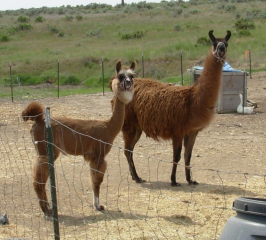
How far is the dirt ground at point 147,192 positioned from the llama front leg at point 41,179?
15 centimetres

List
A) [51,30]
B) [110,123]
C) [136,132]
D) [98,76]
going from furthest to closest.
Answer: [51,30] → [98,76] → [136,132] → [110,123]

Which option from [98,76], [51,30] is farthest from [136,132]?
[51,30]

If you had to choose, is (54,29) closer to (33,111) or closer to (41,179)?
(33,111)

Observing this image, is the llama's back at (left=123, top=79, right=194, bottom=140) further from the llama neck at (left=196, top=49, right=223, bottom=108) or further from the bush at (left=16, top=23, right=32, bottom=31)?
the bush at (left=16, top=23, right=32, bottom=31)

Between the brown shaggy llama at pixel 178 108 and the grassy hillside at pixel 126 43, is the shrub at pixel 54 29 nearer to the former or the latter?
the grassy hillside at pixel 126 43

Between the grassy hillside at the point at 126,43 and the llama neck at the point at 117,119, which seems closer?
the llama neck at the point at 117,119

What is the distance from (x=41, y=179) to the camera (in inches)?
247

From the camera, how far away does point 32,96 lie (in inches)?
801

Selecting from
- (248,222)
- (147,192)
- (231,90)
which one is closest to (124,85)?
(147,192)

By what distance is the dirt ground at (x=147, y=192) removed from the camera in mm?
5840

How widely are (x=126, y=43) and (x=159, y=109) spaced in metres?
29.0

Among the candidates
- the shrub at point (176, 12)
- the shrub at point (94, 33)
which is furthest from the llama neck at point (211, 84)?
the shrub at point (176, 12)

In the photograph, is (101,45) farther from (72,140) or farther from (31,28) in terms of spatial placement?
(72,140)

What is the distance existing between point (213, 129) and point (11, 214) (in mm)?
6967
